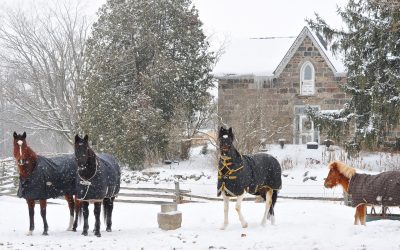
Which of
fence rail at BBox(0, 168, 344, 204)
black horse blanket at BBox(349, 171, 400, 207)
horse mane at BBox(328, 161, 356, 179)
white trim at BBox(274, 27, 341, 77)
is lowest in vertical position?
fence rail at BBox(0, 168, 344, 204)

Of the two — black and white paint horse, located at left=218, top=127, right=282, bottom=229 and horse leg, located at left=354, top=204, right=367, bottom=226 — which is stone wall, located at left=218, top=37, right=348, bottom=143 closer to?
black and white paint horse, located at left=218, top=127, right=282, bottom=229

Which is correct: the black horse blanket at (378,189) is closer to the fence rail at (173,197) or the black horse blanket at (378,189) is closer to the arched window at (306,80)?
the fence rail at (173,197)

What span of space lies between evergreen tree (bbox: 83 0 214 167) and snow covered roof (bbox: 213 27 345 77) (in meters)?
1.87

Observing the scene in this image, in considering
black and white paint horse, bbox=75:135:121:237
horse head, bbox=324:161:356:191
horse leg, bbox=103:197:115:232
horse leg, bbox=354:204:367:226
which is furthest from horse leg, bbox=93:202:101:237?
horse leg, bbox=354:204:367:226

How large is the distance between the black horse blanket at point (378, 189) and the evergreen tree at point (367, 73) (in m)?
10.9

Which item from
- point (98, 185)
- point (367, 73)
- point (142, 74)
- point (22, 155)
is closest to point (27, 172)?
point (22, 155)

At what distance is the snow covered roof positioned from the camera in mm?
32500

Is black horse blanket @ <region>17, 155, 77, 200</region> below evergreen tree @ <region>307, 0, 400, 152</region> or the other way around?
below

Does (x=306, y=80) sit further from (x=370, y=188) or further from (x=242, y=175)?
(x=370, y=188)

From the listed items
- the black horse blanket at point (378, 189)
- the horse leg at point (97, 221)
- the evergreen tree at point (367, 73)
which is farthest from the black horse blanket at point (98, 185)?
the evergreen tree at point (367, 73)

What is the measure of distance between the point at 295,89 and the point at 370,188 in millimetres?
21894

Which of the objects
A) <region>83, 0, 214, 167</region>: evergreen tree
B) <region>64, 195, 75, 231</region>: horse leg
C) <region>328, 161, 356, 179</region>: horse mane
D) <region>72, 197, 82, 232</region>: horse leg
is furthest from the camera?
<region>83, 0, 214, 167</region>: evergreen tree

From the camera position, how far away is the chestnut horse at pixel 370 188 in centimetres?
1140

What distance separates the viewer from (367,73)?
78.0 ft
